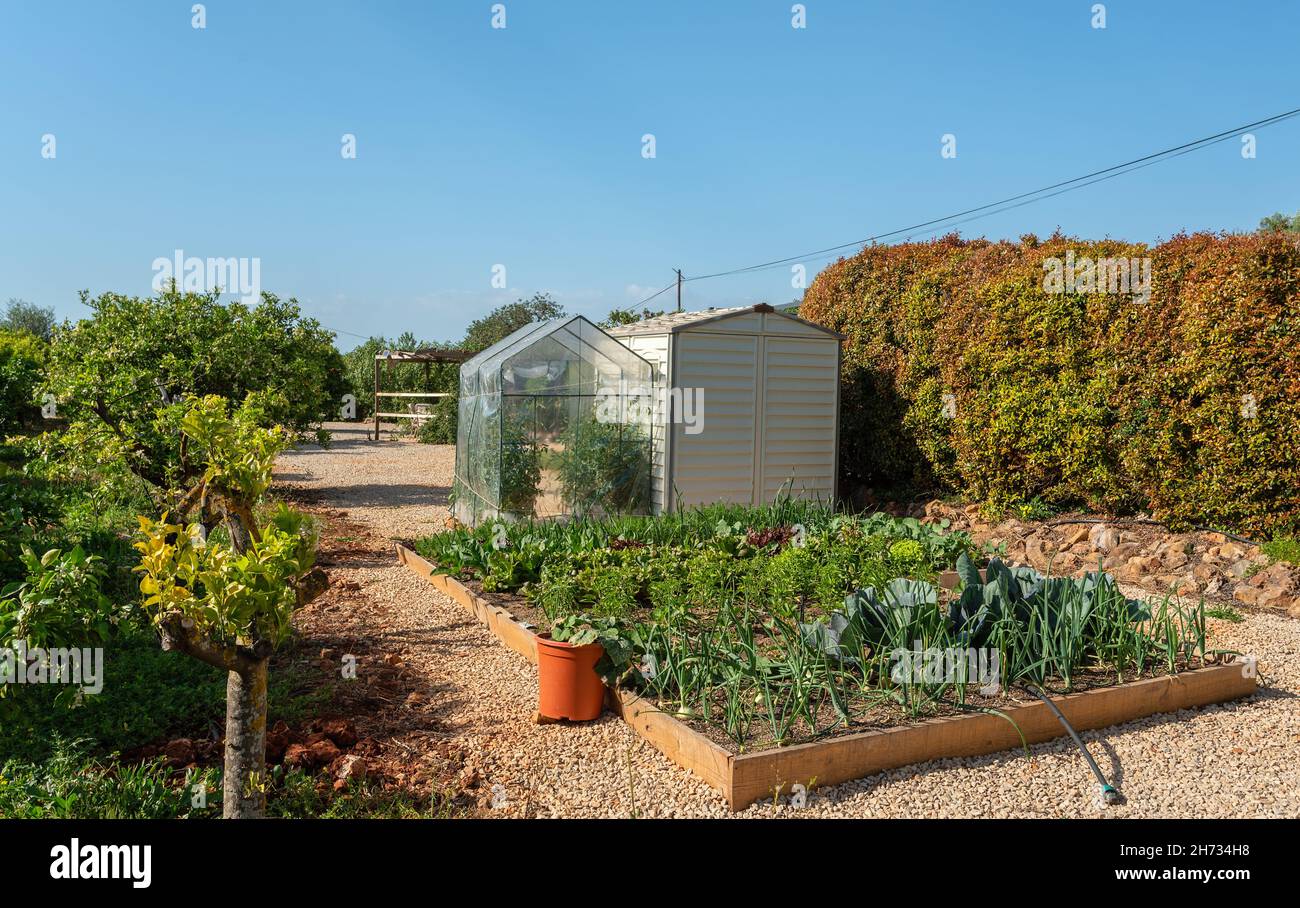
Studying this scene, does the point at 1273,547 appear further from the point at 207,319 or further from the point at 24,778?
the point at 207,319

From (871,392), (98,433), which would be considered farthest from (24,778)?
(871,392)

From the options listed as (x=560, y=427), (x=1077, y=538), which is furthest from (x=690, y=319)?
(x=1077, y=538)

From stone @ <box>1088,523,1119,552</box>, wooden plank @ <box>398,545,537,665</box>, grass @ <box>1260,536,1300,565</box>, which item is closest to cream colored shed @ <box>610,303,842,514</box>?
wooden plank @ <box>398,545,537,665</box>

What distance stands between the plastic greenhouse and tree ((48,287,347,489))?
7.24 ft

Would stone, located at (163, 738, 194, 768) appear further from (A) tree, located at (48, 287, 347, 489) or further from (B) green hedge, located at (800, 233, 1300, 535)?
(B) green hedge, located at (800, 233, 1300, 535)

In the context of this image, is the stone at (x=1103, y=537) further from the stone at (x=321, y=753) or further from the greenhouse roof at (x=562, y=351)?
the stone at (x=321, y=753)

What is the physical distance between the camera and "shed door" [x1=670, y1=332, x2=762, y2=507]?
10.3 meters

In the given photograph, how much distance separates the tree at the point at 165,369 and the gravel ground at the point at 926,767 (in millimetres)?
3115

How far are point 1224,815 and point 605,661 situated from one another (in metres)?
2.90

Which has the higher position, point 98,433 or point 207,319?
point 207,319

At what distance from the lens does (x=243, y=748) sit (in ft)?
10.5

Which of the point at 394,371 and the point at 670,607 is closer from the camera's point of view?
the point at 670,607
